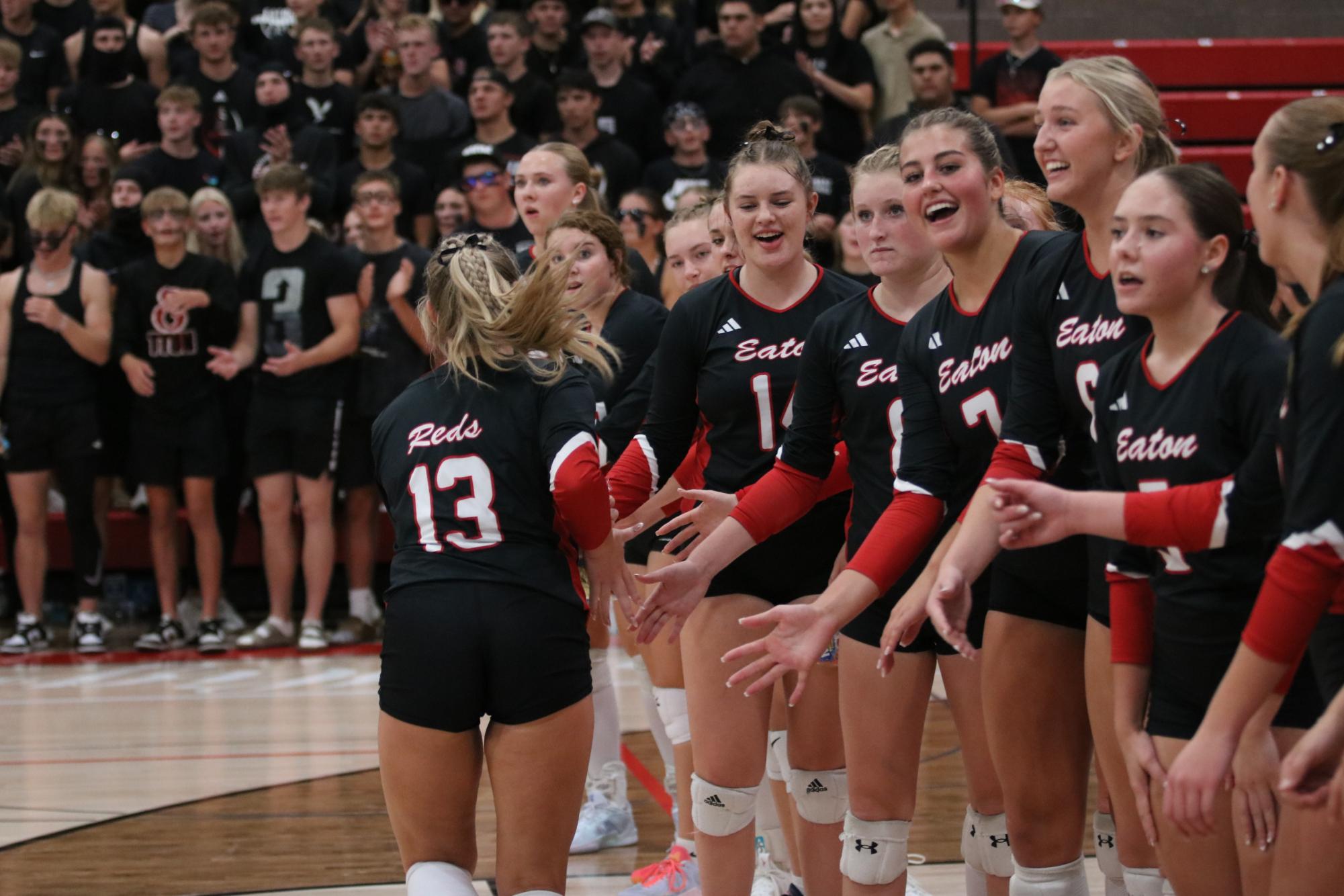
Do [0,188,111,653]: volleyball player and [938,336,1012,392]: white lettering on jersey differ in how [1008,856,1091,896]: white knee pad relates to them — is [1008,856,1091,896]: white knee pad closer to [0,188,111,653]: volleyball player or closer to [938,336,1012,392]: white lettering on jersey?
[938,336,1012,392]: white lettering on jersey

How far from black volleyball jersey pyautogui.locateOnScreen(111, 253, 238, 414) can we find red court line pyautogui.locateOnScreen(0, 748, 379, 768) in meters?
2.50

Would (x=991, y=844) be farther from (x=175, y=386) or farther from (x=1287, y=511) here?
(x=175, y=386)

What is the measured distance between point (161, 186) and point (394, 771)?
20.5ft

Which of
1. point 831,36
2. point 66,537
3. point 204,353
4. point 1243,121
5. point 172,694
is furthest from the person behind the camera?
point 1243,121

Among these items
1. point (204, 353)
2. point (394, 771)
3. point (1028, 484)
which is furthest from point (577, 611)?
point (204, 353)

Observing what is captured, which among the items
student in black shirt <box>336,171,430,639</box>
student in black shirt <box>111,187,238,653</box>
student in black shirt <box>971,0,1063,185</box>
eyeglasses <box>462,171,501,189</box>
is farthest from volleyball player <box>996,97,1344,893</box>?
student in black shirt <box>971,0,1063,185</box>

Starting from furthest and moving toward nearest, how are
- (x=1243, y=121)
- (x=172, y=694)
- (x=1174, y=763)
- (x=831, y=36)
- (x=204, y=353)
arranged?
(x=1243, y=121)
(x=831, y=36)
(x=204, y=353)
(x=172, y=694)
(x=1174, y=763)

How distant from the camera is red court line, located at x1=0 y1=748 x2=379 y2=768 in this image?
19.8 ft

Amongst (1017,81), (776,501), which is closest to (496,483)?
(776,501)

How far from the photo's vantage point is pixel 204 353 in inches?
321

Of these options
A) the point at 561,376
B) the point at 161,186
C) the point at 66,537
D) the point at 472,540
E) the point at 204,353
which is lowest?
the point at 66,537

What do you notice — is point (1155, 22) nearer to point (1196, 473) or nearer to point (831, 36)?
point (831, 36)

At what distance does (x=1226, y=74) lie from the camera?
11.4m

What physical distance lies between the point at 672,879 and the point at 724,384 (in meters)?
1.48
